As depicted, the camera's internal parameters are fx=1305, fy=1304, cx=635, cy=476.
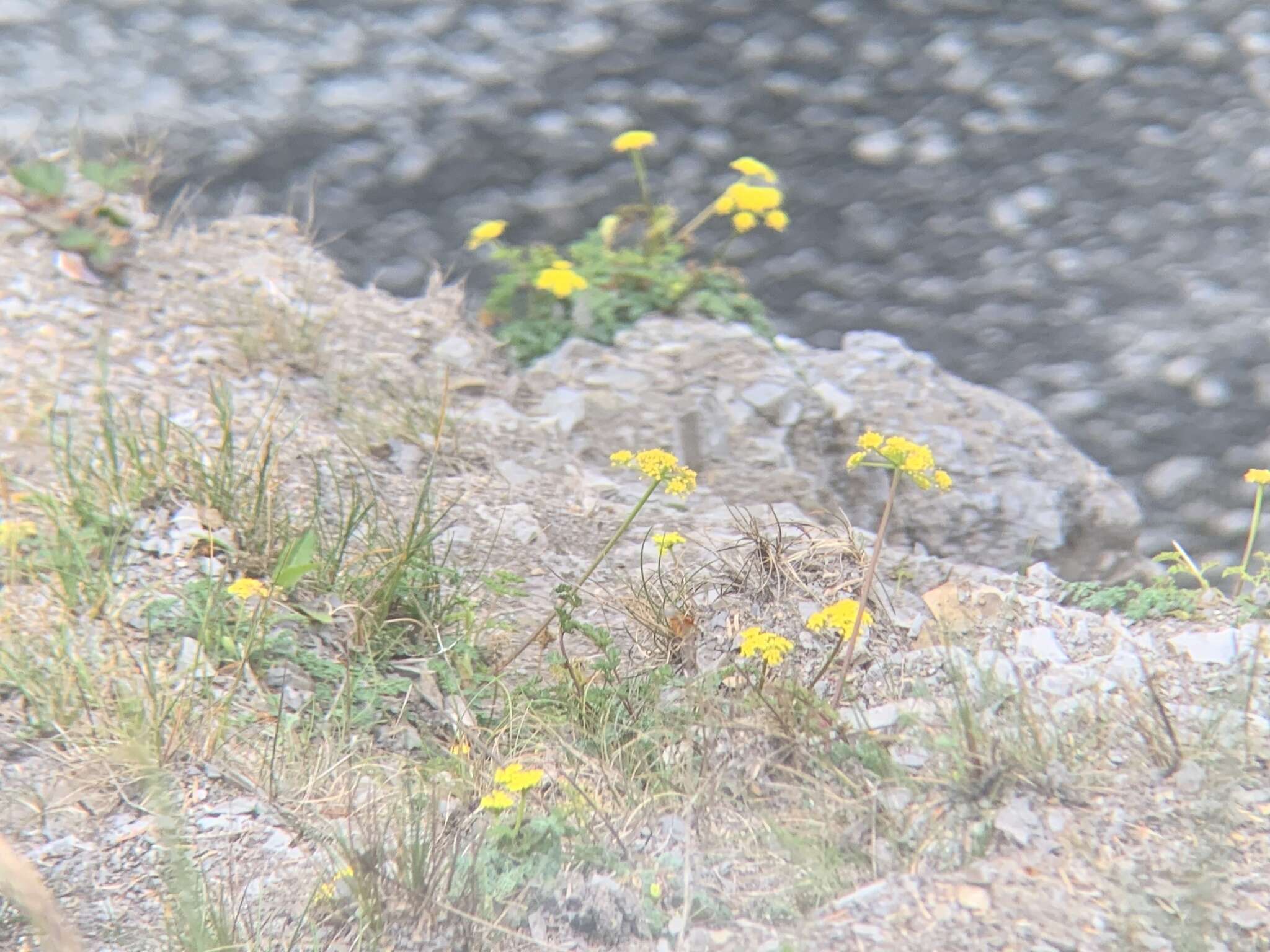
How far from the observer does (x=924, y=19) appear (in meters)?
4.75

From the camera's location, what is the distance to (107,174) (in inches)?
125

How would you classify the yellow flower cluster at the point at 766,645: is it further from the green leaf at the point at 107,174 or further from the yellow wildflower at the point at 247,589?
the green leaf at the point at 107,174

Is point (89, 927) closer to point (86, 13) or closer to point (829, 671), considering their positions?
point (829, 671)

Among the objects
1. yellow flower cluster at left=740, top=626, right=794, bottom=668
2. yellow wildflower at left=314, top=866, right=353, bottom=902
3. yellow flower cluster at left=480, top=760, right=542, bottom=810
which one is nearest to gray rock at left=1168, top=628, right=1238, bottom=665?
yellow flower cluster at left=740, top=626, right=794, bottom=668

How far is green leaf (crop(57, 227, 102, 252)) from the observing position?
3.00m

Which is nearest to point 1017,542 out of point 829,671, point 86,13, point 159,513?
point 829,671

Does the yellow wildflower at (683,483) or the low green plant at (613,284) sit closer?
the yellow wildflower at (683,483)

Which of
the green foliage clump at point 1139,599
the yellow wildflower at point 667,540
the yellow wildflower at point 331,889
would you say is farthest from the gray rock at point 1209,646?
the yellow wildflower at point 331,889

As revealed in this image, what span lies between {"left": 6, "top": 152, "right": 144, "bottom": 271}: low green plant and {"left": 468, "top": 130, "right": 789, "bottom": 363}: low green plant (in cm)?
85

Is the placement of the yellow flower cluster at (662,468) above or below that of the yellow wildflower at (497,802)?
above

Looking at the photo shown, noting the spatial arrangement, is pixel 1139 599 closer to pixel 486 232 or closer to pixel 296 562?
pixel 296 562

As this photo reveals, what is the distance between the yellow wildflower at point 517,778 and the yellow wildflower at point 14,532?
0.94 m

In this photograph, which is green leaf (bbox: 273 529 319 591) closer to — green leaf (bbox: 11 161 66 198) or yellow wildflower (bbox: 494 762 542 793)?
yellow wildflower (bbox: 494 762 542 793)

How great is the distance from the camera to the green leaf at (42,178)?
9.94ft
